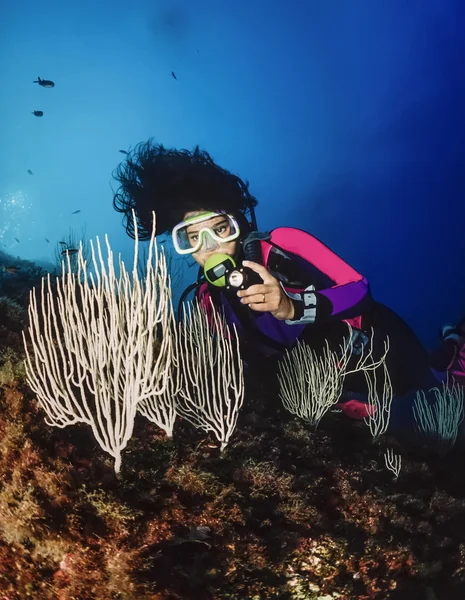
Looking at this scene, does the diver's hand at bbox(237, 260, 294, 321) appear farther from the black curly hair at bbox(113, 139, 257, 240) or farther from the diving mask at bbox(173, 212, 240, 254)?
the black curly hair at bbox(113, 139, 257, 240)

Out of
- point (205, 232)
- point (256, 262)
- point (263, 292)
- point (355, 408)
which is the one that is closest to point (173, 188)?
point (205, 232)

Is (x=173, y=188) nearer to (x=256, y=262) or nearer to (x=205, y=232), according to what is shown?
(x=205, y=232)

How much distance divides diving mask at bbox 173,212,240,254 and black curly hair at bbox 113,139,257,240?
46 centimetres

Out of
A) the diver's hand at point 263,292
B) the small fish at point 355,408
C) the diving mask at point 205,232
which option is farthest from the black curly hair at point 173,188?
the small fish at point 355,408

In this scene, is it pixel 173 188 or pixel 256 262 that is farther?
pixel 173 188

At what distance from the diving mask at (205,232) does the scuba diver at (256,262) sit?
16 mm

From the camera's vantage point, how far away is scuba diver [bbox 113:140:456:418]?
16.6 feet

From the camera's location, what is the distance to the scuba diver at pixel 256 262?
506 cm

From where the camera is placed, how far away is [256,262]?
4.88 m

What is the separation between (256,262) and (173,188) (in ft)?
7.76

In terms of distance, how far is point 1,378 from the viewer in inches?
117

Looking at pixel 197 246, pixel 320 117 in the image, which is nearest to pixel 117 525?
pixel 197 246

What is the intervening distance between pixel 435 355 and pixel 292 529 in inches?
287

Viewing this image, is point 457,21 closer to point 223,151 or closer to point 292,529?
point 223,151
